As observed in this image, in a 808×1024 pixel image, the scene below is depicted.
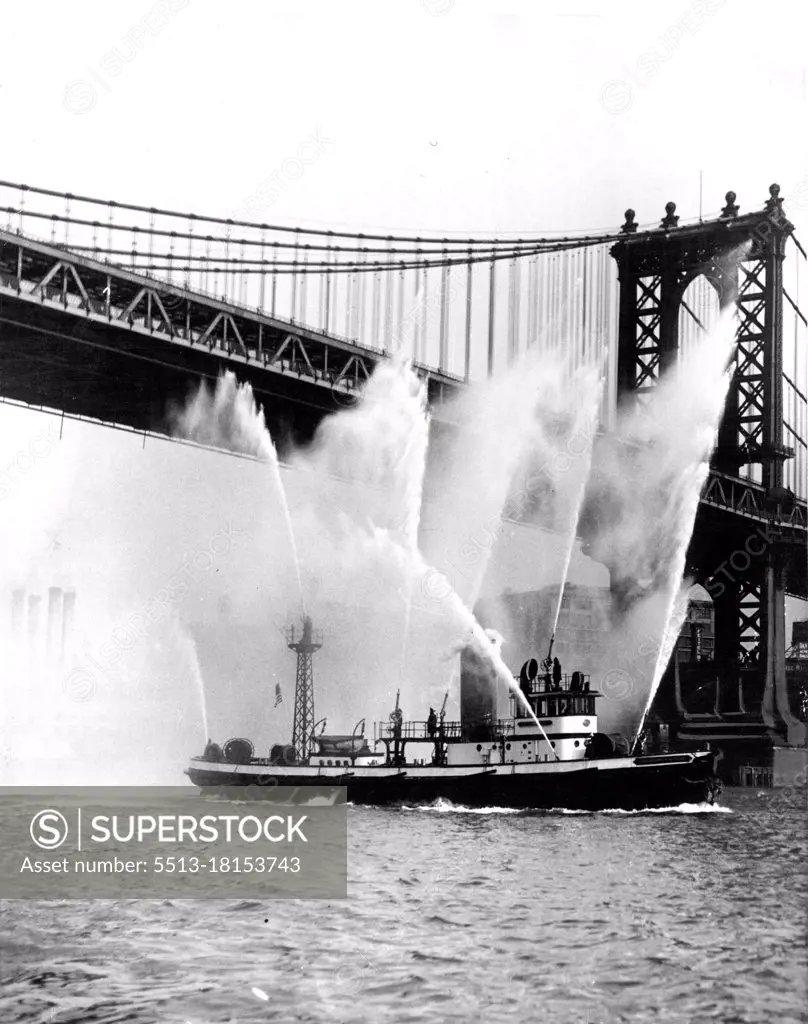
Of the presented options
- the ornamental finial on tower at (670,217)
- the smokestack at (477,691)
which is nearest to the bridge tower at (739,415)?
the ornamental finial on tower at (670,217)

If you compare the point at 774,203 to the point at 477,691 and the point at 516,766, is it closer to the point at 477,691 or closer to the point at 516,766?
the point at 477,691

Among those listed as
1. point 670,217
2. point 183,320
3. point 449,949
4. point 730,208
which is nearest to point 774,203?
point 730,208

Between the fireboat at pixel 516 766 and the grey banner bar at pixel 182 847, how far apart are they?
0.99 metres

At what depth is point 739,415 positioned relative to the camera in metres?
71.2

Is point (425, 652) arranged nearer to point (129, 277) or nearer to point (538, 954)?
point (129, 277)

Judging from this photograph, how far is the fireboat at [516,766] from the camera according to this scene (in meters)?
45.4

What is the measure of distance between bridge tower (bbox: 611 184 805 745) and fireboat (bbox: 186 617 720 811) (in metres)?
22.1

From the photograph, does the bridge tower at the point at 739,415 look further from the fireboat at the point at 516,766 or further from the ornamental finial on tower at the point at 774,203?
the fireboat at the point at 516,766

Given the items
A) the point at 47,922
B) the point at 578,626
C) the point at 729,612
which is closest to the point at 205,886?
the point at 47,922

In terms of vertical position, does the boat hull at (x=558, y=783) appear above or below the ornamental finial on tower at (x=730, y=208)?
below

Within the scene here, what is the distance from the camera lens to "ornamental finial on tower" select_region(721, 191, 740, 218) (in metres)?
70.9

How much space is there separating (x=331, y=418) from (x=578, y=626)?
7762cm

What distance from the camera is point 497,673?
55531 millimetres

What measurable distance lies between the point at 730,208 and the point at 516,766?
37.4m
